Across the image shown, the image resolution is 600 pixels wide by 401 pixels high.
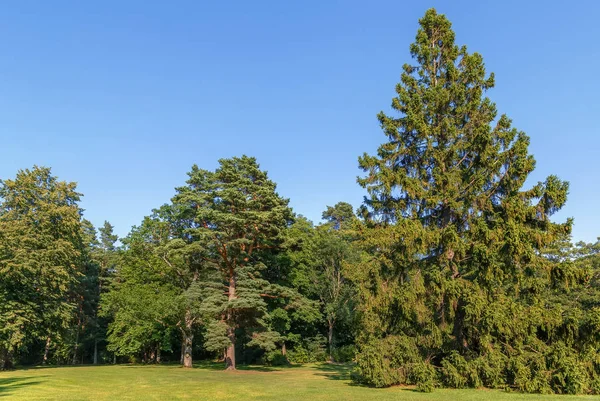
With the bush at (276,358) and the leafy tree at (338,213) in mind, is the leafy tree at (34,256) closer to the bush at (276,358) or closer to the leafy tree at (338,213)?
the bush at (276,358)

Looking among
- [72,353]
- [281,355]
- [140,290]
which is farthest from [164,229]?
[72,353]

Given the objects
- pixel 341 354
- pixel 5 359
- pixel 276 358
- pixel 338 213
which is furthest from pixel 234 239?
pixel 338 213

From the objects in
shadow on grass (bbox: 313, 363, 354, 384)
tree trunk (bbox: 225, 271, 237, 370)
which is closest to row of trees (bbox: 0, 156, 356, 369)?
tree trunk (bbox: 225, 271, 237, 370)

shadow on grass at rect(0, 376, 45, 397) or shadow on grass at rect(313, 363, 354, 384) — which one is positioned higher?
shadow on grass at rect(0, 376, 45, 397)

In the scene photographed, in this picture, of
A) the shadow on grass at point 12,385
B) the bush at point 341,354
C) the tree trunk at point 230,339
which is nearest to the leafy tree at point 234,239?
the tree trunk at point 230,339

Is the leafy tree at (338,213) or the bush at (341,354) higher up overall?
the leafy tree at (338,213)

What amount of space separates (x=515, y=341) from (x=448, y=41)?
1416cm

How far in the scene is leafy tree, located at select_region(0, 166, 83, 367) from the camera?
2973 centimetres

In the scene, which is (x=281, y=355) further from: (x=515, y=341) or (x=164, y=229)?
(x=515, y=341)

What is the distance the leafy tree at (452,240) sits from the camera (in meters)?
15.9

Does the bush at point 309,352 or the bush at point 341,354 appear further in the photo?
the bush at point 341,354

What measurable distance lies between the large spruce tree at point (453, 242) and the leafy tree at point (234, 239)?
12683 millimetres

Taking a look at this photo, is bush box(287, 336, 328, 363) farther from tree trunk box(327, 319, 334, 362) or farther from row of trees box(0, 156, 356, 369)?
tree trunk box(327, 319, 334, 362)

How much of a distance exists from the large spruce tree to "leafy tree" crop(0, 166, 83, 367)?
25.5m
